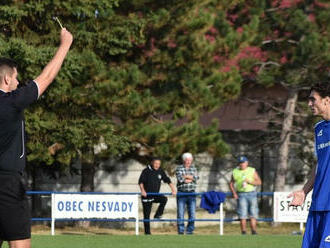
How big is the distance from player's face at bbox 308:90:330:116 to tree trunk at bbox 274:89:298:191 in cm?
1847

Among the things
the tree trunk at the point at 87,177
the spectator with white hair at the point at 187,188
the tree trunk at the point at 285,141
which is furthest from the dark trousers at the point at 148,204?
the tree trunk at the point at 285,141

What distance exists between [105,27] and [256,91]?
673cm

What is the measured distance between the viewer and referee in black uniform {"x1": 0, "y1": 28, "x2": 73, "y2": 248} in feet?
20.7

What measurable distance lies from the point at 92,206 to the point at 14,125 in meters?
13.8

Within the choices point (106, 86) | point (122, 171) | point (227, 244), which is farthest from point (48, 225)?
point (227, 244)

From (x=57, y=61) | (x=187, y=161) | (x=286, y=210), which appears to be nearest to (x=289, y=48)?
(x=286, y=210)

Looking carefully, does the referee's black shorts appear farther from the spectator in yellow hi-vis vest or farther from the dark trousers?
the dark trousers

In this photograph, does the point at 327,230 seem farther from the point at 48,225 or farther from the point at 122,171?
the point at 122,171

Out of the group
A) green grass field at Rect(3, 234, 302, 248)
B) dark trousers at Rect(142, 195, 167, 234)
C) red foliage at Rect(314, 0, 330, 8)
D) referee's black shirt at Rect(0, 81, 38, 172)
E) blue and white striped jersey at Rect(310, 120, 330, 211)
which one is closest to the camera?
referee's black shirt at Rect(0, 81, 38, 172)

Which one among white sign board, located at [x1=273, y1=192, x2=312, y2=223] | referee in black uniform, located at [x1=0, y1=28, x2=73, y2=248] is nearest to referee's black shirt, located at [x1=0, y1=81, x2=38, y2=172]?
referee in black uniform, located at [x1=0, y1=28, x2=73, y2=248]

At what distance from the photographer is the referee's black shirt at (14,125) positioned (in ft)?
20.6

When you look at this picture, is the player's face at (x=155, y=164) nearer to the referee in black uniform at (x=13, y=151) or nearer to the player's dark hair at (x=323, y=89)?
the player's dark hair at (x=323, y=89)

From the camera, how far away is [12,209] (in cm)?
662

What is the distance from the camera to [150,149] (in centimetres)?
2373
